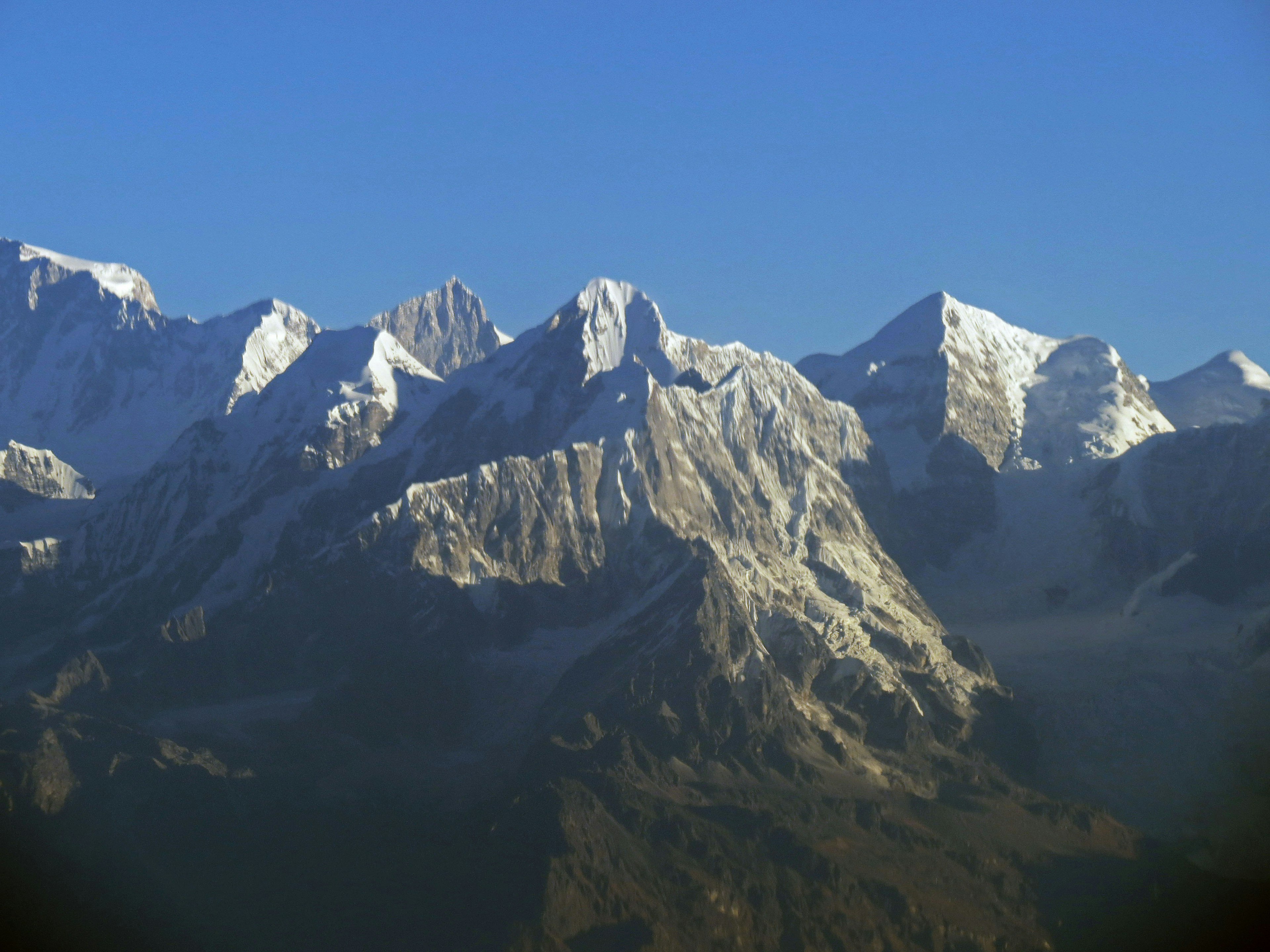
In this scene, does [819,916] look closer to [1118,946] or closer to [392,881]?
[1118,946]

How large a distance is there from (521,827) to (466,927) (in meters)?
17.3

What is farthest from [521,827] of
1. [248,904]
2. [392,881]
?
[248,904]

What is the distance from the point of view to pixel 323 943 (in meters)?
183

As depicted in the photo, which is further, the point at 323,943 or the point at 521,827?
the point at 521,827

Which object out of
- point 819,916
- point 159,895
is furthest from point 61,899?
point 819,916

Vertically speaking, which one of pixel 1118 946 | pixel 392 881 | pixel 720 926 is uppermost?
pixel 392 881

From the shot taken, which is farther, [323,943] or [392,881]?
[392,881]

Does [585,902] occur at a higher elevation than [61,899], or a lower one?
lower

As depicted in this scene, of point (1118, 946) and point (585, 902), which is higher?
point (585, 902)

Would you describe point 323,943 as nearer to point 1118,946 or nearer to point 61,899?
point 61,899

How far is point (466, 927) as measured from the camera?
604ft

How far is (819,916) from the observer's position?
7500 inches

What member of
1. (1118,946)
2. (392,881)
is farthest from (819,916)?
(392,881)

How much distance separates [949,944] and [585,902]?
31.4m
